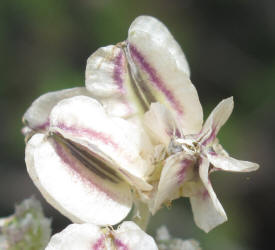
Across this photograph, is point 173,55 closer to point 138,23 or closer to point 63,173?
point 138,23

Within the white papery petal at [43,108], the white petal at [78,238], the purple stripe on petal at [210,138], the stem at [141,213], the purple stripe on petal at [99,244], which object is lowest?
the stem at [141,213]

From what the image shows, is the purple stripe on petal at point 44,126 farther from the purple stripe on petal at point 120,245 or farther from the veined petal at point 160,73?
the purple stripe on petal at point 120,245

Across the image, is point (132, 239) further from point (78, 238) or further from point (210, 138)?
point (210, 138)

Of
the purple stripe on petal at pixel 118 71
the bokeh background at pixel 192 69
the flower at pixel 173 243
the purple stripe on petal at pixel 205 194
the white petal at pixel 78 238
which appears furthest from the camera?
the bokeh background at pixel 192 69

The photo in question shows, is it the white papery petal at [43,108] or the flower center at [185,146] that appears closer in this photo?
the flower center at [185,146]

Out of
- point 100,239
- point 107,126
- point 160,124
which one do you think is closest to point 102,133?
point 107,126

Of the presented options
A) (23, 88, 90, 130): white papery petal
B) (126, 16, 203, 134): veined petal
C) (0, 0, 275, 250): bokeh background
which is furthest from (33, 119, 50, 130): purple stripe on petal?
(0, 0, 275, 250): bokeh background

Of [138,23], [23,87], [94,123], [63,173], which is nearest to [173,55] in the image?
[138,23]

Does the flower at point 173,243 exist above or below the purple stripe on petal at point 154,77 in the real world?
below

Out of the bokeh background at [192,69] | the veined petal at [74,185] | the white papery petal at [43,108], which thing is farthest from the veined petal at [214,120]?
the bokeh background at [192,69]
